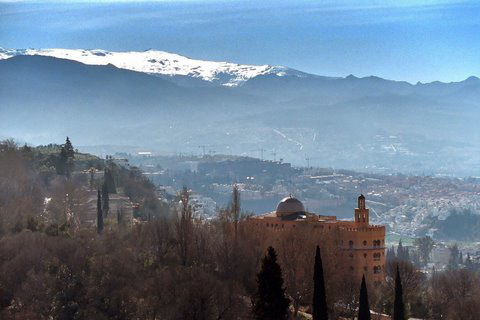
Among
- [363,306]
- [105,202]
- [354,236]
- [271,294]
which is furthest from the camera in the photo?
[105,202]

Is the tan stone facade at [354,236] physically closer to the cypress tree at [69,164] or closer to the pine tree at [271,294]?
the pine tree at [271,294]

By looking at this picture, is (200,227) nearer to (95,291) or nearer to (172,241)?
(172,241)

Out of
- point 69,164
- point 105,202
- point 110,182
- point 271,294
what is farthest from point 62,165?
point 271,294

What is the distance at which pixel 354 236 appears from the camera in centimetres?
7569

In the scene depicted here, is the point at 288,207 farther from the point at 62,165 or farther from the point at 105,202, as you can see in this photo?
the point at 62,165

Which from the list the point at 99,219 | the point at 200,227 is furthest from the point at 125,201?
the point at 200,227

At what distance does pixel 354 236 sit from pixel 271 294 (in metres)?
26.1

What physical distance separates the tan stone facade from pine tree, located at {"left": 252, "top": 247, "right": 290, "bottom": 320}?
21815mm

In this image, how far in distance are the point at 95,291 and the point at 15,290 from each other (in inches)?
152

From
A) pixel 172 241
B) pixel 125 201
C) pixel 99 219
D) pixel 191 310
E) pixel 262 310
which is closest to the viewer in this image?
pixel 262 310

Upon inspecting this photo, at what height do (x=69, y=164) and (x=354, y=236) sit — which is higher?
(x=69, y=164)

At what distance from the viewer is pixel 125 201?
105375mm

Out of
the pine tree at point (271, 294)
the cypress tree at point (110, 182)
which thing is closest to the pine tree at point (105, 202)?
the cypress tree at point (110, 182)

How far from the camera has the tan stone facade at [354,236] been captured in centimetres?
7381
